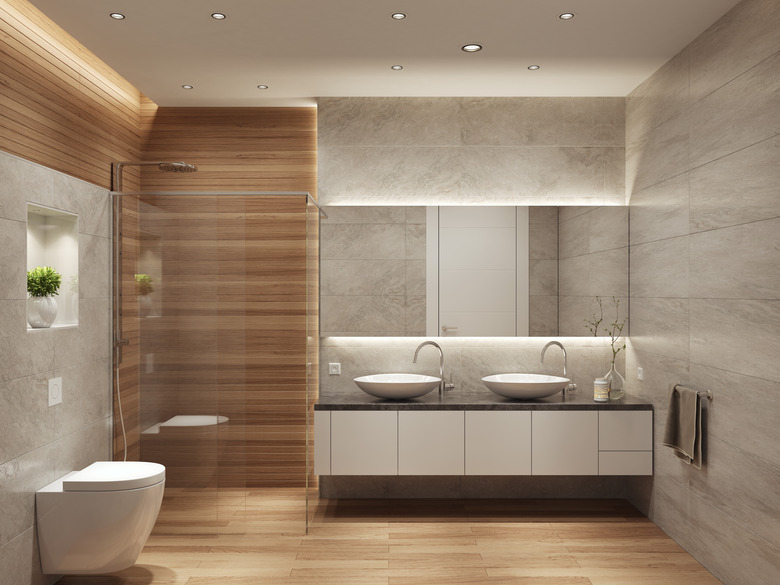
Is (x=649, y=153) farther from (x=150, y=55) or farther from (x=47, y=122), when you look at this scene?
(x=47, y=122)

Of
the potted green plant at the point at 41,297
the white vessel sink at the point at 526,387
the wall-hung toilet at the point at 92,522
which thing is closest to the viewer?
the wall-hung toilet at the point at 92,522

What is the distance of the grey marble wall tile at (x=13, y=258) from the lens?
256 cm

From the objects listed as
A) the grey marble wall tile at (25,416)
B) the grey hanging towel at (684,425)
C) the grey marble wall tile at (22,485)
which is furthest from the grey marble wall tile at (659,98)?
the grey marble wall tile at (22,485)

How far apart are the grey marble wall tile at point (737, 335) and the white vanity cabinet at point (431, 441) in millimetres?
1404

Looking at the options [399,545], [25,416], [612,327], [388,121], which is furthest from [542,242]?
[25,416]

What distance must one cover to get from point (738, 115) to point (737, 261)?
67cm

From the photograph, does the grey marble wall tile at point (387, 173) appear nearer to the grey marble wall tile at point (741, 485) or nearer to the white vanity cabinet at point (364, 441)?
the white vanity cabinet at point (364, 441)

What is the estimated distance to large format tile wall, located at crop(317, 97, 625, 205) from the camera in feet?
13.4

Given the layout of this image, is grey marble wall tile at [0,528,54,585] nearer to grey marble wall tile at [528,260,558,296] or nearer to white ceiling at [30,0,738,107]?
white ceiling at [30,0,738,107]

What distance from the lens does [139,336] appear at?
3.40 m

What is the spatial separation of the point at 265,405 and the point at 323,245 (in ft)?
3.82

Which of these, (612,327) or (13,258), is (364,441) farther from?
(13,258)

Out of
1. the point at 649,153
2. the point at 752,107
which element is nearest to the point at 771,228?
the point at 752,107

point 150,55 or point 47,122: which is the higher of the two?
point 150,55
